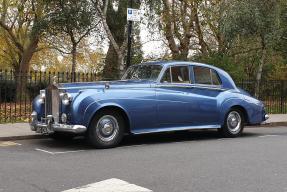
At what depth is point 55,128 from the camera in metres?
10.3

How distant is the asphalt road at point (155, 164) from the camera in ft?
23.5

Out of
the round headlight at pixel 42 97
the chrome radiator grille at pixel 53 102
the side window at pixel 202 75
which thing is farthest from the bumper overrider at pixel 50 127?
the side window at pixel 202 75

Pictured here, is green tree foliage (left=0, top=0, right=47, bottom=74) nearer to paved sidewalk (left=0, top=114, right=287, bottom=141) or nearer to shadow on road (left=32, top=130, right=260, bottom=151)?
paved sidewalk (left=0, top=114, right=287, bottom=141)

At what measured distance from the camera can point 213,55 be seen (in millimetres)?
24016

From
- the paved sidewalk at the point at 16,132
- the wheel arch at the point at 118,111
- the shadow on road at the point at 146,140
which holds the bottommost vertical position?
the shadow on road at the point at 146,140

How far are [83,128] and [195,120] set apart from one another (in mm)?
2921

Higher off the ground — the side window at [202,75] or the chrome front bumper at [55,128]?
the side window at [202,75]

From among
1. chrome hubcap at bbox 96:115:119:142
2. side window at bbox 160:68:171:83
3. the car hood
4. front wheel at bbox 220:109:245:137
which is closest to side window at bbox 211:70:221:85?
front wheel at bbox 220:109:245:137

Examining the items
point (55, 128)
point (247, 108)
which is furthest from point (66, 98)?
point (247, 108)

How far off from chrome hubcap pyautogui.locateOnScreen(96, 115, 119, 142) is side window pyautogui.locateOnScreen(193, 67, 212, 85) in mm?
2521

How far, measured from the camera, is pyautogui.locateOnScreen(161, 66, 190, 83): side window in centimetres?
1152

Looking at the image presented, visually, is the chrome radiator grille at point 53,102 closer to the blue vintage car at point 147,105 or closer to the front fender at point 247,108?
the blue vintage car at point 147,105

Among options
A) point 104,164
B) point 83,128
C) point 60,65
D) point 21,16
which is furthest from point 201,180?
point 60,65

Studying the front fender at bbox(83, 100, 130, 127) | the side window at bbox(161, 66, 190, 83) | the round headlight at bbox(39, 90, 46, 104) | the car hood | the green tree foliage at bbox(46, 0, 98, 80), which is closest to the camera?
the front fender at bbox(83, 100, 130, 127)
